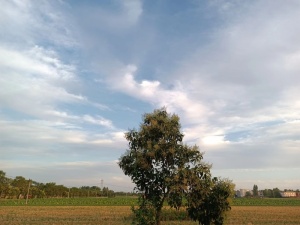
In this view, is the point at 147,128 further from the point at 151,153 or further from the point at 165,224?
the point at 165,224

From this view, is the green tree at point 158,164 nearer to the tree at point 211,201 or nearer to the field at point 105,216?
the tree at point 211,201

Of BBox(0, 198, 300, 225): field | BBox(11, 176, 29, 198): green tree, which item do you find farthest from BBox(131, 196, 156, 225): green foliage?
BBox(11, 176, 29, 198): green tree

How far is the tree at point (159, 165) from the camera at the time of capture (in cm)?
1967

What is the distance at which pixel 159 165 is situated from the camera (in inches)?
792

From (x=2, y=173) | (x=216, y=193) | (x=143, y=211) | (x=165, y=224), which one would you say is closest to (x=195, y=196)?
(x=216, y=193)

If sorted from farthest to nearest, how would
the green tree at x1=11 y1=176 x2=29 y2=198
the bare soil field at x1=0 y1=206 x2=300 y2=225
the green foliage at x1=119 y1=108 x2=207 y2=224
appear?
1. the green tree at x1=11 y1=176 x2=29 y2=198
2. the bare soil field at x1=0 y1=206 x2=300 y2=225
3. the green foliage at x1=119 y1=108 x2=207 y2=224

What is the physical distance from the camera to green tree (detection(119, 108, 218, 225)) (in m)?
19.7

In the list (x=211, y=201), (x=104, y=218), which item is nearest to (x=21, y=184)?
(x=104, y=218)

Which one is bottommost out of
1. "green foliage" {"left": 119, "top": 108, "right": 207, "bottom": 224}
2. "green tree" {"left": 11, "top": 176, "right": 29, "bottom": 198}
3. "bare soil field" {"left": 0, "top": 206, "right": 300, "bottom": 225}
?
"bare soil field" {"left": 0, "top": 206, "right": 300, "bottom": 225}

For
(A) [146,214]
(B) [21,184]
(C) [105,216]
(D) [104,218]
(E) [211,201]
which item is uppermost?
(B) [21,184]

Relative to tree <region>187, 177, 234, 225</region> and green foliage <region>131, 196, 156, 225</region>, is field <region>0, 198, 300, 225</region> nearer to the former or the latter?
tree <region>187, 177, 234, 225</region>

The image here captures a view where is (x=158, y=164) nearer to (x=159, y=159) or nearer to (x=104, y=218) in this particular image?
(x=159, y=159)

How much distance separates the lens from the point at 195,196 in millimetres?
21219

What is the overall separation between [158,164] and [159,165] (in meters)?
0.09
